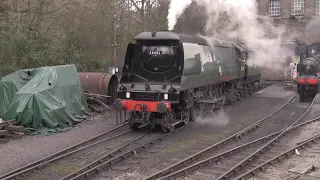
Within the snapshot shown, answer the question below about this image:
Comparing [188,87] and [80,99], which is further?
[80,99]

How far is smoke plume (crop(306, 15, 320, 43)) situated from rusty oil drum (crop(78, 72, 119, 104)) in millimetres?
16183

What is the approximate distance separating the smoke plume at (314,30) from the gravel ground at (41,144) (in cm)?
1865

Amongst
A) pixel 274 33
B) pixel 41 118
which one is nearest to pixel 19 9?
pixel 41 118

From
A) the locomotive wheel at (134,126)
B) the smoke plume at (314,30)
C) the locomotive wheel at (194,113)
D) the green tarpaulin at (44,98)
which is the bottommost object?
the locomotive wheel at (134,126)

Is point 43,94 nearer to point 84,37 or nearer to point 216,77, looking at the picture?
point 216,77

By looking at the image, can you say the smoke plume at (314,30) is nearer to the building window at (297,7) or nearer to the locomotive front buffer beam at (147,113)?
the building window at (297,7)

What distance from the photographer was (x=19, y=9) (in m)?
17.1

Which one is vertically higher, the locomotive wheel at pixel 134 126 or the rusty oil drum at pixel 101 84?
the rusty oil drum at pixel 101 84

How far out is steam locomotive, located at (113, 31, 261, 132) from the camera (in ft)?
34.2

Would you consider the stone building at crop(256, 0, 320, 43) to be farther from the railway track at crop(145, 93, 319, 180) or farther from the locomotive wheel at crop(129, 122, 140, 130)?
the locomotive wheel at crop(129, 122, 140, 130)

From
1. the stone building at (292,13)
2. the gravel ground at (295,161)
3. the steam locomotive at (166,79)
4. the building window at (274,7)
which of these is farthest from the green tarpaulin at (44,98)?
the building window at (274,7)

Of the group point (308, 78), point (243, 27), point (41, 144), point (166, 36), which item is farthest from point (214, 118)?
point (243, 27)

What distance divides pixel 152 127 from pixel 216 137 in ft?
6.93

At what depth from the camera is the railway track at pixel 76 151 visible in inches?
279
